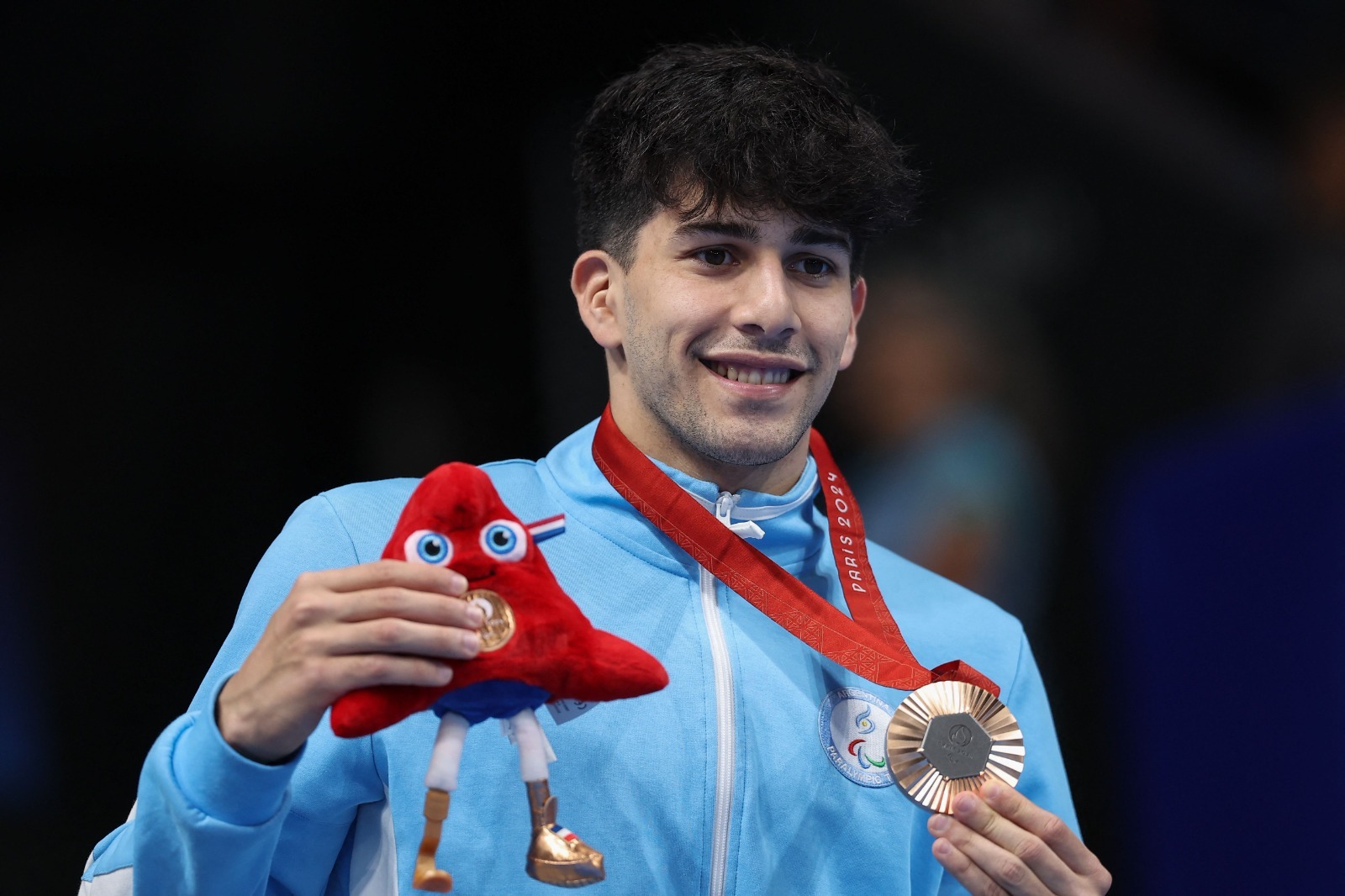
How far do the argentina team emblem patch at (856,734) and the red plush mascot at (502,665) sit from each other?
16.8 inches

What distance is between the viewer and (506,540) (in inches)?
42.1

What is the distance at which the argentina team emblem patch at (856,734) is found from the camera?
144cm

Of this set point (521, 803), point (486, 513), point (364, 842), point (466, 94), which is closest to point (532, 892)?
point (521, 803)

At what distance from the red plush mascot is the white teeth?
1.56ft

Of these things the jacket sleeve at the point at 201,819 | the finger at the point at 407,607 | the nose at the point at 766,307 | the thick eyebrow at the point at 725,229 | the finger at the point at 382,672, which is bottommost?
the jacket sleeve at the point at 201,819

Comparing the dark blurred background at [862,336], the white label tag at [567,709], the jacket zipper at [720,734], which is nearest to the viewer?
the white label tag at [567,709]

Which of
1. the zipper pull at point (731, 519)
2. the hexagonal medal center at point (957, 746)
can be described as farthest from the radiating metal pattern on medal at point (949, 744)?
the zipper pull at point (731, 519)

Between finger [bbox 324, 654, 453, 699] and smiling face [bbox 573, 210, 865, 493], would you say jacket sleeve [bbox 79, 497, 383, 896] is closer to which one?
finger [bbox 324, 654, 453, 699]

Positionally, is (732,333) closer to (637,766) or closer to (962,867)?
(637,766)

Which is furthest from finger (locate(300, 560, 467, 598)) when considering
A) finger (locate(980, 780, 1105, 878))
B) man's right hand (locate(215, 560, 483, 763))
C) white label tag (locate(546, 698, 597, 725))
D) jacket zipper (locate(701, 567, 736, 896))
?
finger (locate(980, 780, 1105, 878))

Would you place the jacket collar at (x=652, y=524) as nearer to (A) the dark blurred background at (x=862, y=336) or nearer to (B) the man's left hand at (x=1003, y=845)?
(B) the man's left hand at (x=1003, y=845)

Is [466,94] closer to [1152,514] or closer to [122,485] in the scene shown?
[122,485]

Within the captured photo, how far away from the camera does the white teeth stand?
1489mm

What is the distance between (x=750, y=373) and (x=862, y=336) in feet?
3.36
